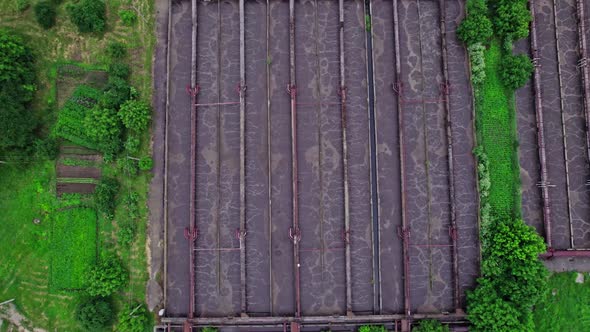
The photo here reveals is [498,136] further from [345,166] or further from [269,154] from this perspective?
[269,154]

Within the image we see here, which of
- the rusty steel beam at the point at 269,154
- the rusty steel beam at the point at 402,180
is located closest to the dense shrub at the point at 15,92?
the rusty steel beam at the point at 269,154

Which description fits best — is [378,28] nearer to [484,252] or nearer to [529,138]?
[529,138]

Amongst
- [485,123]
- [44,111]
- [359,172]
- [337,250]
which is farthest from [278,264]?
[44,111]

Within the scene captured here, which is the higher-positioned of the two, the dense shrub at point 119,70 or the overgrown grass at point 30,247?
the dense shrub at point 119,70

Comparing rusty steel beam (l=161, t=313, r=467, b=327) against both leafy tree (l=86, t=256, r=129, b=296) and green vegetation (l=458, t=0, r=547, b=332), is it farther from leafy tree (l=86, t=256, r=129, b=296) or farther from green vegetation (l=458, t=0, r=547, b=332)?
leafy tree (l=86, t=256, r=129, b=296)

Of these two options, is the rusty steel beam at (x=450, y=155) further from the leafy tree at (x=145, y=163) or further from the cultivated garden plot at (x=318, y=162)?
the leafy tree at (x=145, y=163)

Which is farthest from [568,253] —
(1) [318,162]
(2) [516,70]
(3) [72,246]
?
(3) [72,246]
